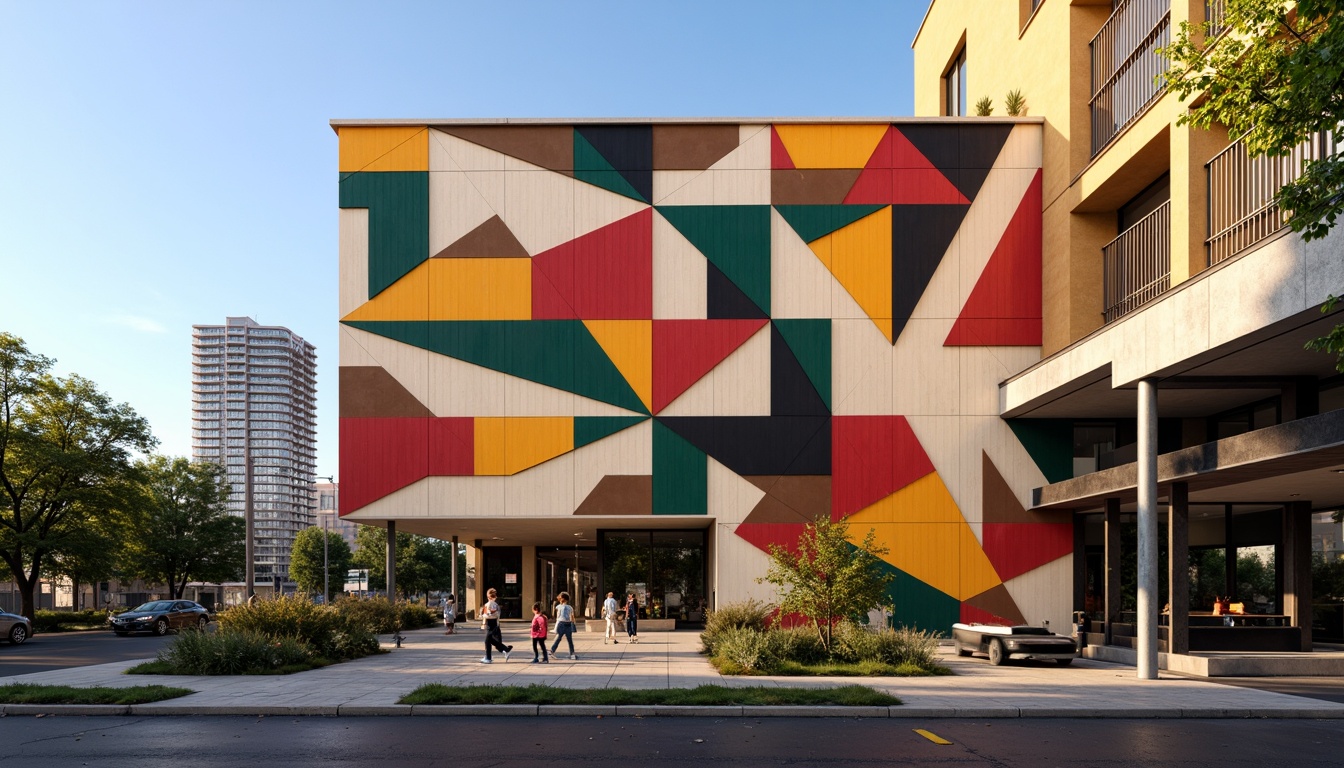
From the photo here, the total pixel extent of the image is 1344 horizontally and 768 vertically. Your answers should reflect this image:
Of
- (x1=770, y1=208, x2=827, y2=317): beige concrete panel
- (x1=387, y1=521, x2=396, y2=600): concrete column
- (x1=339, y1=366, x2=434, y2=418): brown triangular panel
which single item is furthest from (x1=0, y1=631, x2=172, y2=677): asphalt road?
(x1=770, y1=208, x2=827, y2=317): beige concrete panel

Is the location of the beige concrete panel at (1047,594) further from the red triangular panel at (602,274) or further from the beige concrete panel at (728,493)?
the red triangular panel at (602,274)

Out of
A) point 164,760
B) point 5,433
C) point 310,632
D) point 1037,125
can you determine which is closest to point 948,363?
point 1037,125

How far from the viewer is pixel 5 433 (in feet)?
139

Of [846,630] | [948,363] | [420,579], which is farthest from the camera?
[420,579]

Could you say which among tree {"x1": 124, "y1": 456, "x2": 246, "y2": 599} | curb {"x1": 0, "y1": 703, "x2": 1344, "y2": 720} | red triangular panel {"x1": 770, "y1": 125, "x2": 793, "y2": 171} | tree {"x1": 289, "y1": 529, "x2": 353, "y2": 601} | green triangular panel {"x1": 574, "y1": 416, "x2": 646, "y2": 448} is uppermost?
red triangular panel {"x1": 770, "y1": 125, "x2": 793, "y2": 171}

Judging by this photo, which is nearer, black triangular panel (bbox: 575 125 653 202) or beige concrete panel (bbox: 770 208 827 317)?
beige concrete panel (bbox: 770 208 827 317)

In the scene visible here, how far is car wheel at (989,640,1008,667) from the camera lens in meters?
22.2

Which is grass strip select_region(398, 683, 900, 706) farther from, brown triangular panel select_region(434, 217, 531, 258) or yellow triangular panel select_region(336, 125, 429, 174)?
yellow triangular panel select_region(336, 125, 429, 174)

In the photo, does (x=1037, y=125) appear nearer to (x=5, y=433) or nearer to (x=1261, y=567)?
(x=1261, y=567)

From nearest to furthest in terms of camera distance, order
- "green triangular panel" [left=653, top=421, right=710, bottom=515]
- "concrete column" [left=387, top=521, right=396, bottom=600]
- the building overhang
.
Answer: the building overhang < "green triangular panel" [left=653, top=421, right=710, bottom=515] < "concrete column" [left=387, top=521, right=396, bottom=600]

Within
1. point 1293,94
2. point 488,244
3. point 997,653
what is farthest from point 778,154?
point 1293,94

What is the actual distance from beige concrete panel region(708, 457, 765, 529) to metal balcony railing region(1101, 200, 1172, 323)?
11333mm

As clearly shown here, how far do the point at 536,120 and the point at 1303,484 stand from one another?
23.2 meters

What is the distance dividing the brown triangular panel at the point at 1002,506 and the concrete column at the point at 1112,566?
3.47 m
